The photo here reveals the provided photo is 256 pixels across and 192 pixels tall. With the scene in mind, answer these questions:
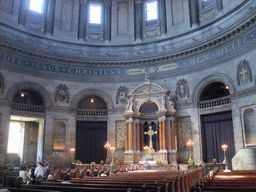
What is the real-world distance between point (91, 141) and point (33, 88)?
27.7ft

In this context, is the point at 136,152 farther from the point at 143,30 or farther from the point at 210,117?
the point at 143,30

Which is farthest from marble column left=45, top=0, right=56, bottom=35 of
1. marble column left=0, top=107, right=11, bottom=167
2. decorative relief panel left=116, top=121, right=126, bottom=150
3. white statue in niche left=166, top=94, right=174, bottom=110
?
white statue in niche left=166, top=94, right=174, bottom=110

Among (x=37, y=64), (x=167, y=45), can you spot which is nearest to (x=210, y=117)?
(x=167, y=45)

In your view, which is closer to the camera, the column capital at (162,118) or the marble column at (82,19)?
the column capital at (162,118)

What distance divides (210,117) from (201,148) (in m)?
3.12

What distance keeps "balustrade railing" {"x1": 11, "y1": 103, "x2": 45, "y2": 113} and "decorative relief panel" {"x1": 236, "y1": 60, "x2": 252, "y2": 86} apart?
19128 millimetres

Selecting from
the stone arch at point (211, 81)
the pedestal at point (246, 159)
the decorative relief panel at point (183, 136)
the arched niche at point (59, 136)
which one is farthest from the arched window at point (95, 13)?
the pedestal at point (246, 159)

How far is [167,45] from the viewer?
29.1 metres

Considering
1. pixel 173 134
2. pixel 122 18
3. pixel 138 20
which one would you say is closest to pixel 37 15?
pixel 122 18

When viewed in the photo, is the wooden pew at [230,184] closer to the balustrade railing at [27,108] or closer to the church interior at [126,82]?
the church interior at [126,82]

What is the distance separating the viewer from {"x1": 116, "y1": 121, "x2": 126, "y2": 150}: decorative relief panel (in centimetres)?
2792

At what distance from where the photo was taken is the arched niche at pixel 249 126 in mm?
21109

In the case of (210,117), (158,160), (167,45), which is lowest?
(158,160)

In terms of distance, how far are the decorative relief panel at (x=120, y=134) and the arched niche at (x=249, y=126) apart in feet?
39.2
